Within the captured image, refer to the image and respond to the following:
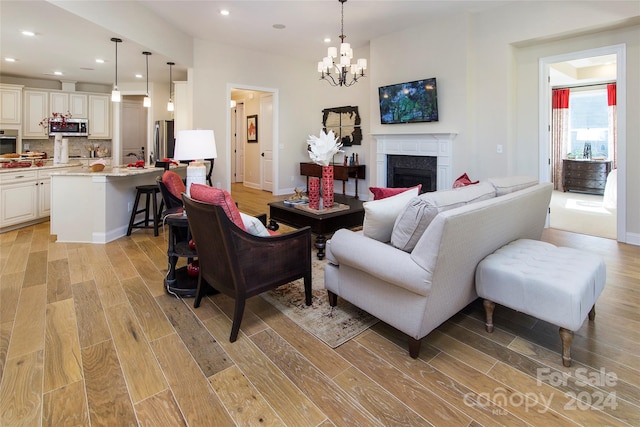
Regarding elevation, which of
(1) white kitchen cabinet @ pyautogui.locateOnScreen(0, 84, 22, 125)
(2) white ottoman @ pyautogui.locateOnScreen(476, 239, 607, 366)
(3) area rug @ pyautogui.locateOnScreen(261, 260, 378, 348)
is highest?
(1) white kitchen cabinet @ pyautogui.locateOnScreen(0, 84, 22, 125)

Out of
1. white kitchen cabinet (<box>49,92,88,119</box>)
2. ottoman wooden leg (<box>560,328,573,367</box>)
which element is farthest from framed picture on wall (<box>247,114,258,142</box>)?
ottoman wooden leg (<box>560,328,573,367</box>)

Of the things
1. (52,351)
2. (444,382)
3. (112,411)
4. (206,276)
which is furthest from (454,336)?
(52,351)

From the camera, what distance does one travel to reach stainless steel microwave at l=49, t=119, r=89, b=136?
7.57 m

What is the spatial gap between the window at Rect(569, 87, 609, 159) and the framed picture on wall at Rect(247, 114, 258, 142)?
7.95 meters

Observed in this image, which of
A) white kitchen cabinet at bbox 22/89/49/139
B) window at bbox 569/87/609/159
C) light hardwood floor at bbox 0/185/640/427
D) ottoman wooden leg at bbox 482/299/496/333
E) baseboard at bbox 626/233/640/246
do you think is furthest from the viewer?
window at bbox 569/87/609/159

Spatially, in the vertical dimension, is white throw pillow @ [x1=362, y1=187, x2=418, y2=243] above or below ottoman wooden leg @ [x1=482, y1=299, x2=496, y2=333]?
above

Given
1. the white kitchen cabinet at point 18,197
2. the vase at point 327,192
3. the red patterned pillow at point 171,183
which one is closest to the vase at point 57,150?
the white kitchen cabinet at point 18,197

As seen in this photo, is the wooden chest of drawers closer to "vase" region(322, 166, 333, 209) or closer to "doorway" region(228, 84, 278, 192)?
"doorway" region(228, 84, 278, 192)

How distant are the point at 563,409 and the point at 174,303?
2.49m

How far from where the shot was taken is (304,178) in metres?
8.50

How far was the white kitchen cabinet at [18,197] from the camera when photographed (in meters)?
4.71

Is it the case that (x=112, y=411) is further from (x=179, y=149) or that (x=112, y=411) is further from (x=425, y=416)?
(x=179, y=149)

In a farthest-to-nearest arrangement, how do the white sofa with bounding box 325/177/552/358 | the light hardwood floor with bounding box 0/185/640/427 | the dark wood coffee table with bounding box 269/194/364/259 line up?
the dark wood coffee table with bounding box 269/194/364/259, the white sofa with bounding box 325/177/552/358, the light hardwood floor with bounding box 0/185/640/427

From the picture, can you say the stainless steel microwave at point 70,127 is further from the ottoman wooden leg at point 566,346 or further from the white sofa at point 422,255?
the ottoman wooden leg at point 566,346
